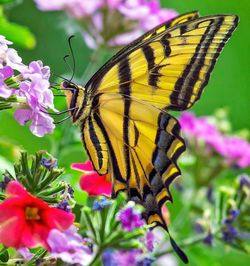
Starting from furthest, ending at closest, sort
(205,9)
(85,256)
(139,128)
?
1. (205,9)
2. (139,128)
3. (85,256)

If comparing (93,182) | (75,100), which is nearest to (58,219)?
(93,182)

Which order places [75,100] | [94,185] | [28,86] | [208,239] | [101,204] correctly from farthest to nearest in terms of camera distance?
[208,239] < [75,100] < [94,185] < [28,86] < [101,204]

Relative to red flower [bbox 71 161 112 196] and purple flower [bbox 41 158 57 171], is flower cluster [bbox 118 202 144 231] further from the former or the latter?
red flower [bbox 71 161 112 196]

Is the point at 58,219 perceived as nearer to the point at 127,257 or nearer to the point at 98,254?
the point at 98,254

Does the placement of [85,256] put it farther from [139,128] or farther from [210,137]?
[210,137]

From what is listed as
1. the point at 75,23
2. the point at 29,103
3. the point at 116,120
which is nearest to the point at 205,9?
the point at 75,23

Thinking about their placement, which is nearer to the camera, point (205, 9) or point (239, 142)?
point (239, 142)
